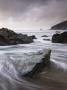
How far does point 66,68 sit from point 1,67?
2780mm

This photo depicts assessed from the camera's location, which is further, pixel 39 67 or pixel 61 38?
pixel 61 38

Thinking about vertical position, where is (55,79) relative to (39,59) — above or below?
below

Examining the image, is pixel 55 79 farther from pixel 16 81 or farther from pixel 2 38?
pixel 2 38

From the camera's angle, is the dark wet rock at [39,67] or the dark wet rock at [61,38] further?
the dark wet rock at [61,38]

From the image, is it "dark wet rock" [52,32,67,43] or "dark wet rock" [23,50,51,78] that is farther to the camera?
"dark wet rock" [52,32,67,43]

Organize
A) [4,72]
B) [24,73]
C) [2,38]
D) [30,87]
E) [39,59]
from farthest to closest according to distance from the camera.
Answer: [2,38], [39,59], [4,72], [24,73], [30,87]

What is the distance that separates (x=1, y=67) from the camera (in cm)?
802

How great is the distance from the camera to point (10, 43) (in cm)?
2008

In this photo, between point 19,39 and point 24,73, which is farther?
point 19,39

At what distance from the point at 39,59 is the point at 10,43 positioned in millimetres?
12474

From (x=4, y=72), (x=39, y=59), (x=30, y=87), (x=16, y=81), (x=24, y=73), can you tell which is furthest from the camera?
(x=39, y=59)

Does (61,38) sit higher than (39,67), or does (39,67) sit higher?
(61,38)

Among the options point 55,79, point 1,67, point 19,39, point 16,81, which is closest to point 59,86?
point 55,79

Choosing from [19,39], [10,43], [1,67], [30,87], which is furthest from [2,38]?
[30,87]
